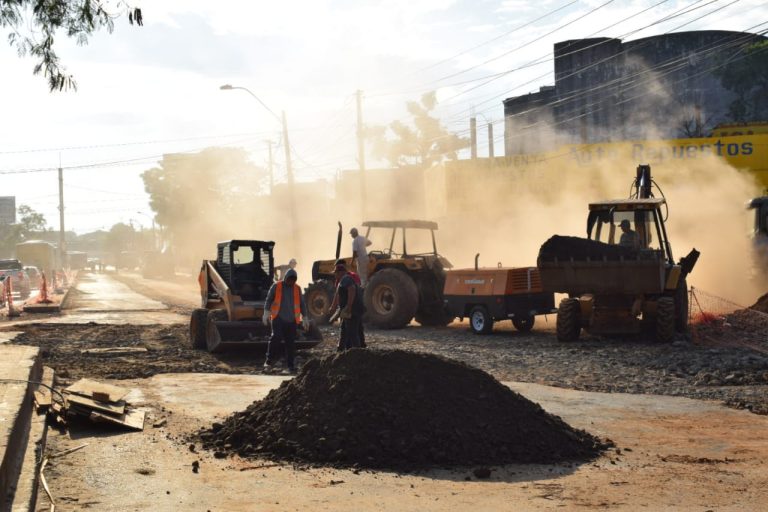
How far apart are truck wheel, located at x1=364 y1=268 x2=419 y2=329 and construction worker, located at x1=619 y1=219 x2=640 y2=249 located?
186 inches

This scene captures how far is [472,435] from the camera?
8672 mm

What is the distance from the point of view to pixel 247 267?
18.7 metres

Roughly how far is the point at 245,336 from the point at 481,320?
5.35 metres

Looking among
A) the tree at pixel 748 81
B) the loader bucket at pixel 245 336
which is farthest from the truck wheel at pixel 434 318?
the tree at pixel 748 81

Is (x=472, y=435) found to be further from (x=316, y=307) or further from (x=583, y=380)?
(x=316, y=307)

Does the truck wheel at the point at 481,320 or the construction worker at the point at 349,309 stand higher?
the construction worker at the point at 349,309

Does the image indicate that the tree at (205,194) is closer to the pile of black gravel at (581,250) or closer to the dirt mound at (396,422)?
the pile of black gravel at (581,250)

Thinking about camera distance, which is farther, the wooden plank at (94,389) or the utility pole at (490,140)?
the utility pole at (490,140)

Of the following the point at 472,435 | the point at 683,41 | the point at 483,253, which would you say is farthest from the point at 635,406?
the point at 683,41

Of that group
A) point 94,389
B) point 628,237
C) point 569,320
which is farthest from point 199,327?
point 628,237

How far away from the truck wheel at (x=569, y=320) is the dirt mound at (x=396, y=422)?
26.4 feet

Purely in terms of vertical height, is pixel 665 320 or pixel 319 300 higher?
pixel 319 300

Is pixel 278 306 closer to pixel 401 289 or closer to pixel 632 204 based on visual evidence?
pixel 401 289

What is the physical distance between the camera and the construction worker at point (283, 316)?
15.0 metres
